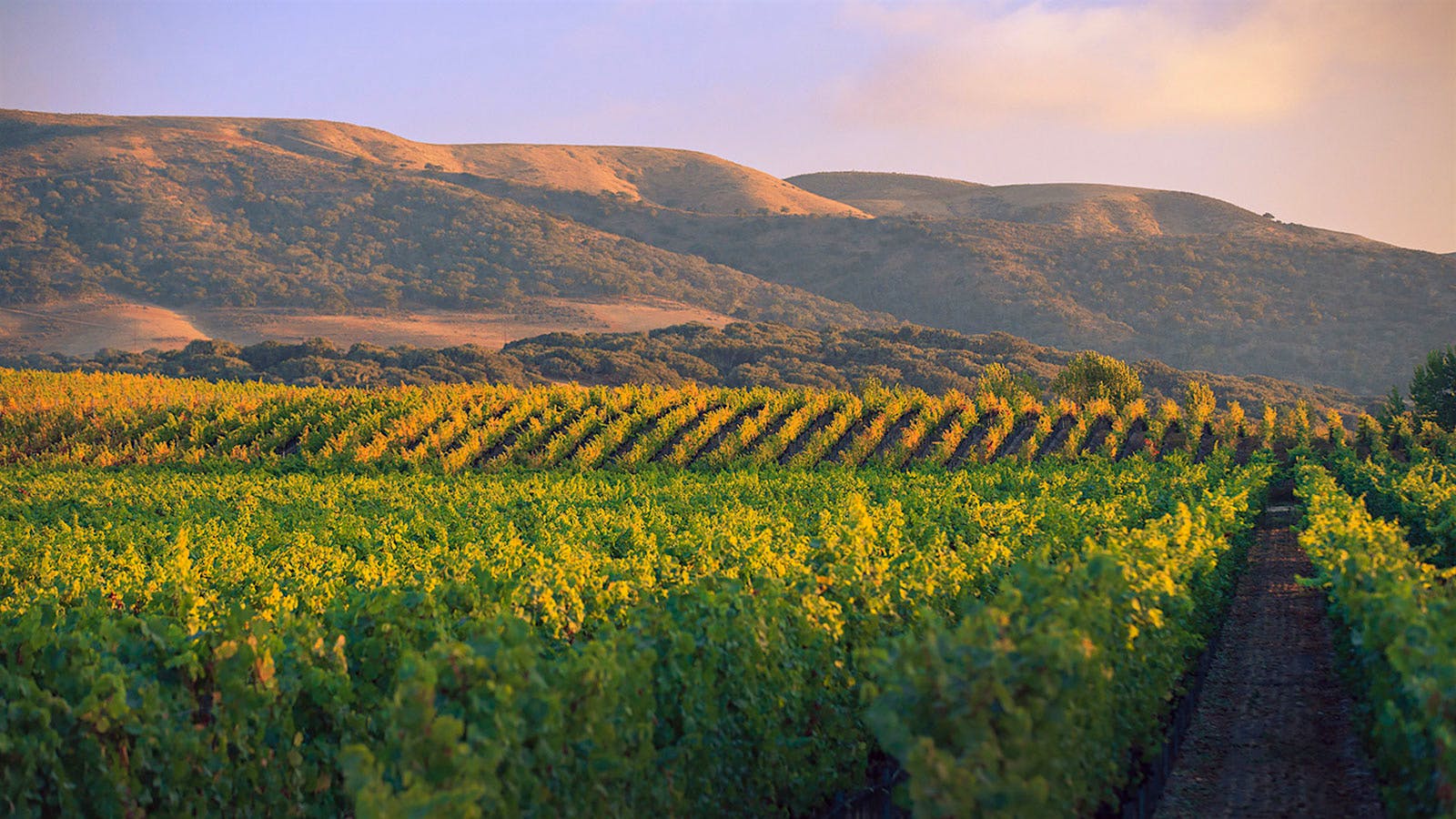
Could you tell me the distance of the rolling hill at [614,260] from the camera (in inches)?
3265

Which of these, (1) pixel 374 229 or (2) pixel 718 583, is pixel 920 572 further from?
(1) pixel 374 229

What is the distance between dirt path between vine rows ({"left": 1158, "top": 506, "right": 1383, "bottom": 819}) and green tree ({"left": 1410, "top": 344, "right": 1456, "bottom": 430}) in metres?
26.1

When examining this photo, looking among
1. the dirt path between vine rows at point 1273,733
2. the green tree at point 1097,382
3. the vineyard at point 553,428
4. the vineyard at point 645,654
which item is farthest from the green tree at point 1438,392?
the dirt path between vine rows at point 1273,733

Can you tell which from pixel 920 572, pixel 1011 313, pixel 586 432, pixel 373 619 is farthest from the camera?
pixel 1011 313

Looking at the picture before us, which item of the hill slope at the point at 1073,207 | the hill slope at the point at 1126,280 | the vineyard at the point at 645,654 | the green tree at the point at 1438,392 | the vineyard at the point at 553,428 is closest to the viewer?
the vineyard at the point at 645,654

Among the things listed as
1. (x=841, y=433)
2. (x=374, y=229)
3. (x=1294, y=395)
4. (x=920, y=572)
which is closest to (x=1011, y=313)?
(x=1294, y=395)

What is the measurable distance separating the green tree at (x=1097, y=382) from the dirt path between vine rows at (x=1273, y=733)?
80.7 feet

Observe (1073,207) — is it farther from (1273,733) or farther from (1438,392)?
(1273,733)

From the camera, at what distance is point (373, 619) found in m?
6.65

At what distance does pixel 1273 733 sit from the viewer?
8.79m

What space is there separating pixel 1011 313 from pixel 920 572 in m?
85.0

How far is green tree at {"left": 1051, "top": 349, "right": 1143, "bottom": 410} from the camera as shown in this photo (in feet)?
124

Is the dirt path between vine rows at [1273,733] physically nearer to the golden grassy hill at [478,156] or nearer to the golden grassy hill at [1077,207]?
the golden grassy hill at [1077,207]

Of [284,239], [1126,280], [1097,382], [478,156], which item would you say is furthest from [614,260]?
[1097,382]
